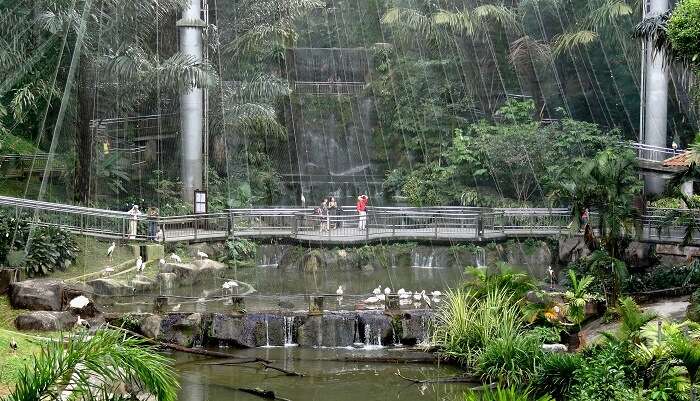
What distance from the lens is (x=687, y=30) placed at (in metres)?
18.1

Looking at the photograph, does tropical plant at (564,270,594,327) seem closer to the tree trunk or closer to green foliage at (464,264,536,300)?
green foliage at (464,264,536,300)

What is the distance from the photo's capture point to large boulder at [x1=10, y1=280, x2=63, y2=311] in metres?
18.1

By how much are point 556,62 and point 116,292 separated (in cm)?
2384

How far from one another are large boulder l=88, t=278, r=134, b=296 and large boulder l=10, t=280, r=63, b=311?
10.1ft

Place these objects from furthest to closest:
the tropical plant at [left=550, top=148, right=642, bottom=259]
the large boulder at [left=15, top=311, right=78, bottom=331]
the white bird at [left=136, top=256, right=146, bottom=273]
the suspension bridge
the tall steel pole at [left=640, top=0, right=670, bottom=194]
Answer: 1. the tall steel pole at [left=640, top=0, right=670, bottom=194]
2. the suspension bridge
3. the white bird at [left=136, top=256, right=146, bottom=273]
4. the tropical plant at [left=550, top=148, right=642, bottom=259]
5. the large boulder at [left=15, top=311, right=78, bottom=331]

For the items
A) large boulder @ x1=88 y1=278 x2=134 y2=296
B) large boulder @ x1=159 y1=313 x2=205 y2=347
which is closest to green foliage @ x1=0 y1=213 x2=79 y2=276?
large boulder @ x1=88 y1=278 x2=134 y2=296

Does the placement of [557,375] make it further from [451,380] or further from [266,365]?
[266,365]

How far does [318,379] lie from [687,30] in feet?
31.6

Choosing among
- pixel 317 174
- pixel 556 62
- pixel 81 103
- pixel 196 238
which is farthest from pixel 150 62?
pixel 556 62

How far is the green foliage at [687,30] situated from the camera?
18016 millimetres

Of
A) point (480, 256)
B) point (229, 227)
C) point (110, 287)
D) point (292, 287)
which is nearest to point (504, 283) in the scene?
point (292, 287)

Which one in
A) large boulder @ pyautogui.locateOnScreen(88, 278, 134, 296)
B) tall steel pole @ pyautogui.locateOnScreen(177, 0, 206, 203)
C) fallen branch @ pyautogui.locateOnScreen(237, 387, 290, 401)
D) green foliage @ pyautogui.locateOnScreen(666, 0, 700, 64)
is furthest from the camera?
tall steel pole @ pyautogui.locateOnScreen(177, 0, 206, 203)

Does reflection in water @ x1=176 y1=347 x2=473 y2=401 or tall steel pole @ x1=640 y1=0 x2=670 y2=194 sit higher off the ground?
tall steel pole @ x1=640 y1=0 x2=670 y2=194

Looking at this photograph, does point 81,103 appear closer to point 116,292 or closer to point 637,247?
point 116,292
